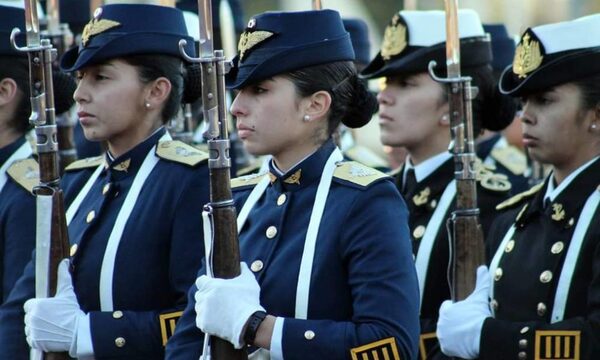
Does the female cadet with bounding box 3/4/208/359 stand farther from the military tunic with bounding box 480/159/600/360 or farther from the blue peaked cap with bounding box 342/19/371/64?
the blue peaked cap with bounding box 342/19/371/64

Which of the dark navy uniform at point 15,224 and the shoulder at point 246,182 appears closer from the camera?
the shoulder at point 246,182

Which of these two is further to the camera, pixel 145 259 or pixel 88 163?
pixel 88 163

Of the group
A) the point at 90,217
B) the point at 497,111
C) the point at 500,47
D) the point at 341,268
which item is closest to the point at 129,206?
the point at 90,217

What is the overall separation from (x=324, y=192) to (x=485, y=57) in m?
2.54

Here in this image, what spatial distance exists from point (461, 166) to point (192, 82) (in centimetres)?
126

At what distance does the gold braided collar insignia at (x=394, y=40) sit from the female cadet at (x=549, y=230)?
1275mm

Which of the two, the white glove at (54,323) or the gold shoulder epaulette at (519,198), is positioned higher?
the gold shoulder epaulette at (519,198)

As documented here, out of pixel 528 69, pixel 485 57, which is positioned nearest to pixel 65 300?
pixel 528 69

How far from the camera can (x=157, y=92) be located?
6.20 metres

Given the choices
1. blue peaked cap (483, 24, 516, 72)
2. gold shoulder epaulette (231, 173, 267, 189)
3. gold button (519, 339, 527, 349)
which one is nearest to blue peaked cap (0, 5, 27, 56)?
gold shoulder epaulette (231, 173, 267, 189)

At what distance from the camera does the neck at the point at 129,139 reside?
6184 millimetres

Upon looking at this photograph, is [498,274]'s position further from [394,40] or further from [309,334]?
[394,40]

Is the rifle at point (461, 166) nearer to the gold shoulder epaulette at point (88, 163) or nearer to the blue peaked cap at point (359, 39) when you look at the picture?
the gold shoulder epaulette at point (88, 163)

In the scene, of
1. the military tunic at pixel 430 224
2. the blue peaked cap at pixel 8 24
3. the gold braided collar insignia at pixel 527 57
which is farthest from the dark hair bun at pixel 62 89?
the gold braided collar insignia at pixel 527 57
